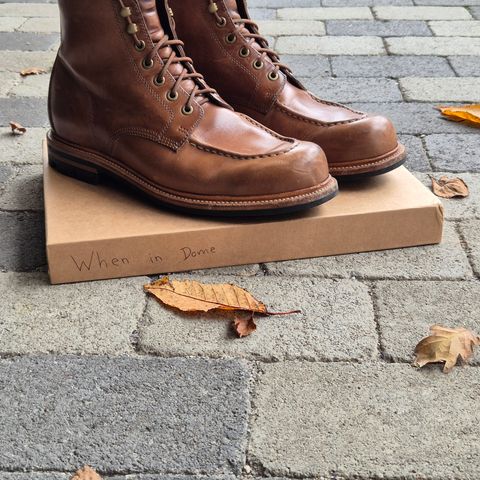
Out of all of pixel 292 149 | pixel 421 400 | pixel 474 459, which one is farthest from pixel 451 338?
pixel 292 149

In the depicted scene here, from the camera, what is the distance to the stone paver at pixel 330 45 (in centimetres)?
367

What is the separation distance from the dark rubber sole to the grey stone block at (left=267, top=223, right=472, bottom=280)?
0.43 feet

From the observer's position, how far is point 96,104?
1795 mm

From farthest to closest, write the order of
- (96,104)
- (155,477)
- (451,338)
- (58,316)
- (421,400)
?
(96,104), (58,316), (451,338), (421,400), (155,477)

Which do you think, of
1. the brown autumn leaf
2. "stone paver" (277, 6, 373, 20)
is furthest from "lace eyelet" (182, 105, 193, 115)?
"stone paver" (277, 6, 373, 20)

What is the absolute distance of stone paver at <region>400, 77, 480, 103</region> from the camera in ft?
9.78

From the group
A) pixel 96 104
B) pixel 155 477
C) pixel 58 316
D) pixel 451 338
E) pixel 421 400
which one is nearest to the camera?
pixel 155 477

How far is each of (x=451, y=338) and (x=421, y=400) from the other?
189mm

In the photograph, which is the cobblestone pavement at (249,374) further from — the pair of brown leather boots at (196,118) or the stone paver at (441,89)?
the stone paver at (441,89)

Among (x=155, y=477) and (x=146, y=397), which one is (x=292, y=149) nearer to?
(x=146, y=397)

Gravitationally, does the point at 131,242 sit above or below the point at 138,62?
below

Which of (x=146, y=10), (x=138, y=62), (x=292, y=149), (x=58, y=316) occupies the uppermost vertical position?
(x=146, y=10)

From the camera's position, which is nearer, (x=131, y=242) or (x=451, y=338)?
(x=451, y=338)

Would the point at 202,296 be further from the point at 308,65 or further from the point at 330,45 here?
the point at 330,45
